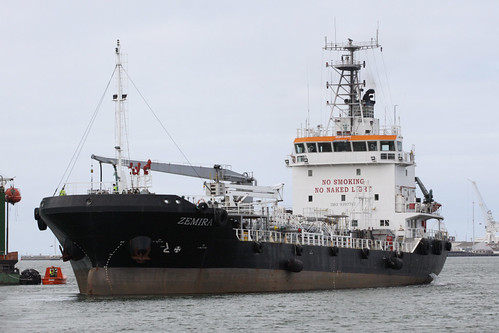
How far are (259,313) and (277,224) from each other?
10682 mm

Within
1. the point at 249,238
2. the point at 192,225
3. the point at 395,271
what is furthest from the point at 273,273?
the point at 395,271

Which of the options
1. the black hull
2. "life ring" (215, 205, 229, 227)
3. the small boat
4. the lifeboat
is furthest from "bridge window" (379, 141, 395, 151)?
the lifeboat

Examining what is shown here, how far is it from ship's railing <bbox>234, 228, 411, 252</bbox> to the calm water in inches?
94.5

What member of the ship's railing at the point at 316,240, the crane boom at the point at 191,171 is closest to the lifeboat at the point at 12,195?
the crane boom at the point at 191,171

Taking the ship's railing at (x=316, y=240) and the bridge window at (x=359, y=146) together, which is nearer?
the ship's railing at (x=316, y=240)

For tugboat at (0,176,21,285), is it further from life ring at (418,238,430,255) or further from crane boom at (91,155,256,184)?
life ring at (418,238,430,255)

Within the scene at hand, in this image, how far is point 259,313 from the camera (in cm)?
3522

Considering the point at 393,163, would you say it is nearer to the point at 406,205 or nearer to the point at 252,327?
the point at 406,205

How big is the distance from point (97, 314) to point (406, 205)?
2218cm

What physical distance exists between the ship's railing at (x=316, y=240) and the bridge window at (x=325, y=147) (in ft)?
16.1

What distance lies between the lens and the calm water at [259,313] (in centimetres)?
3222

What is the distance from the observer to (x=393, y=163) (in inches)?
2045

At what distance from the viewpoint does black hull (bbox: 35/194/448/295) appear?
38.3m

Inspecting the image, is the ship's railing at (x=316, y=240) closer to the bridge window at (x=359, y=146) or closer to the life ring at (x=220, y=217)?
the life ring at (x=220, y=217)
